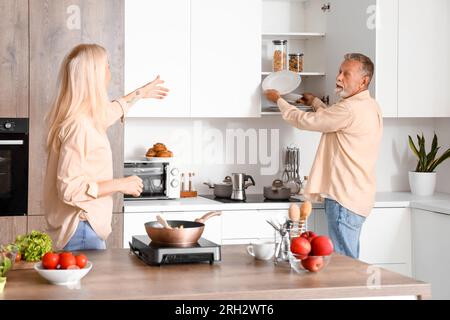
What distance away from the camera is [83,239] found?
3166 mm

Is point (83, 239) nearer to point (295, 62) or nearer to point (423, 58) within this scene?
point (295, 62)

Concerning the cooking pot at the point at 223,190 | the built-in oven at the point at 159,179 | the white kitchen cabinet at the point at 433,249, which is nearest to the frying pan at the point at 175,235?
the built-in oven at the point at 159,179

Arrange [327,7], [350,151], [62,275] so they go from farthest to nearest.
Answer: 1. [327,7]
2. [350,151]
3. [62,275]

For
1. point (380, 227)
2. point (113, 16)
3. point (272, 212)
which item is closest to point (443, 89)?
point (380, 227)

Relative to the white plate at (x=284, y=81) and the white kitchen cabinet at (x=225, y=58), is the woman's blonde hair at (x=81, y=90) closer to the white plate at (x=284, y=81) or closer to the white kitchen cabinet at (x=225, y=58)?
the white kitchen cabinet at (x=225, y=58)

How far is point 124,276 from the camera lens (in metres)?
2.59

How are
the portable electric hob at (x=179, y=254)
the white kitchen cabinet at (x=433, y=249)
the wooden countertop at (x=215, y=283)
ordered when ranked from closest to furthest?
1. the wooden countertop at (x=215, y=283)
2. the portable electric hob at (x=179, y=254)
3. the white kitchen cabinet at (x=433, y=249)

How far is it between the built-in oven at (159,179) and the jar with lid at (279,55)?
3.36 ft

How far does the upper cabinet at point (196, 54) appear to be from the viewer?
4.73 metres

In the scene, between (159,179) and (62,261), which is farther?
(159,179)

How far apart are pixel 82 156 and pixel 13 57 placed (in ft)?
5.17

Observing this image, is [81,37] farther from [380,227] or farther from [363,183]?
[380,227]

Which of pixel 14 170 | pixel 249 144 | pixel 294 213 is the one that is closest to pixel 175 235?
pixel 294 213

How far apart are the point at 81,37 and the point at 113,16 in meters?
0.23
